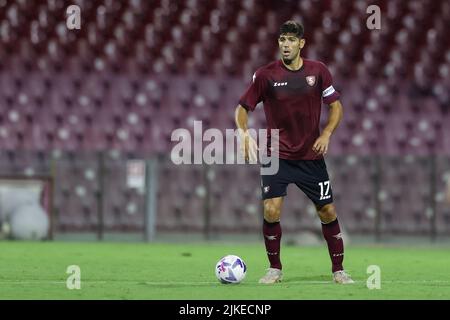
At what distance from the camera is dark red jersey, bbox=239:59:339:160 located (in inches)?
327

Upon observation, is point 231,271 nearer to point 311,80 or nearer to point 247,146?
point 247,146

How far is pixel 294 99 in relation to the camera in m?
8.34

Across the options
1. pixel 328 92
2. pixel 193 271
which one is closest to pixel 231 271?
pixel 328 92

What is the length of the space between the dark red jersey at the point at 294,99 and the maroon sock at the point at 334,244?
58 cm

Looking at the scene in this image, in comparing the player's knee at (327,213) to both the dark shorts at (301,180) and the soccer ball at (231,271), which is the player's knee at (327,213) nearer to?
the dark shorts at (301,180)

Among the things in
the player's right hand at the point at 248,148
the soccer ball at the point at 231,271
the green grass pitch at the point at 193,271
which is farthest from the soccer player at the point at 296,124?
the green grass pitch at the point at 193,271

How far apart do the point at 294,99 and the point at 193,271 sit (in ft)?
7.88

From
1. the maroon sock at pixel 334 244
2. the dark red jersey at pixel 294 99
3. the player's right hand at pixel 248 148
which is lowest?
the maroon sock at pixel 334 244

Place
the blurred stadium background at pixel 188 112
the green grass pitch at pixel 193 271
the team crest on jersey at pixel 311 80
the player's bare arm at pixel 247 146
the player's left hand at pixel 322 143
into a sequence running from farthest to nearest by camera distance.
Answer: the blurred stadium background at pixel 188 112 < the team crest on jersey at pixel 311 80 < the player's left hand at pixel 322 143 < the player's bare arm at pixel 247 146 < the green grass pitch at pixel 193 271

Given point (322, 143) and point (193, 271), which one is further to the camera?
point (193, 271)

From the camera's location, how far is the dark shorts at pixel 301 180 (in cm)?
834

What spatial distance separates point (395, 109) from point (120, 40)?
5.21 m

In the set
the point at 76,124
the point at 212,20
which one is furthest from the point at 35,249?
the point at 212,20
